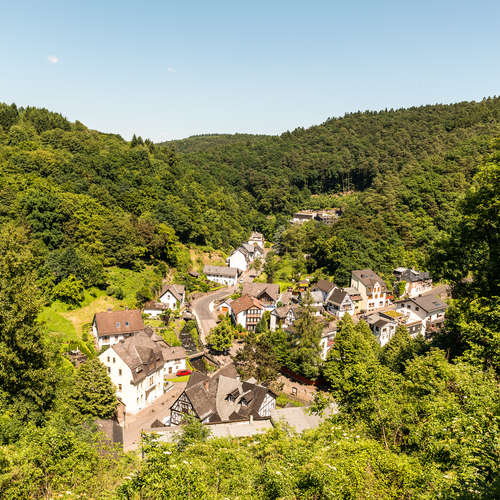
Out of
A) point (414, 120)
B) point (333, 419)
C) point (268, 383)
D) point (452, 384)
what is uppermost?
point (414, 120)

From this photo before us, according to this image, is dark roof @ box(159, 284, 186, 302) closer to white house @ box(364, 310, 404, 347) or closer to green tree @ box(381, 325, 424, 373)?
white house @ box(364, 310, 404, 347)

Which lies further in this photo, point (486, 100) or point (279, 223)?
point (486, 100)

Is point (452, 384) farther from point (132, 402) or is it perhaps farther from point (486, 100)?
point (486, 100)

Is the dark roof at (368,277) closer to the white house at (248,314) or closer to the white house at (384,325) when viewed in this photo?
the white house at (384,325)

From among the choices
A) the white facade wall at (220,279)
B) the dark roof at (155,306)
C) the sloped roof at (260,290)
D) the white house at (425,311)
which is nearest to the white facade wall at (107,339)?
the dark roof at (155,306)

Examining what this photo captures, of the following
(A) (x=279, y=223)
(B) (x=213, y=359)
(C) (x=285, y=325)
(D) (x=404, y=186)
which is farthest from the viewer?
(A) (x=279, y=223)

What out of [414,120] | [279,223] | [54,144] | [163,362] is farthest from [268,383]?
[414,120]
